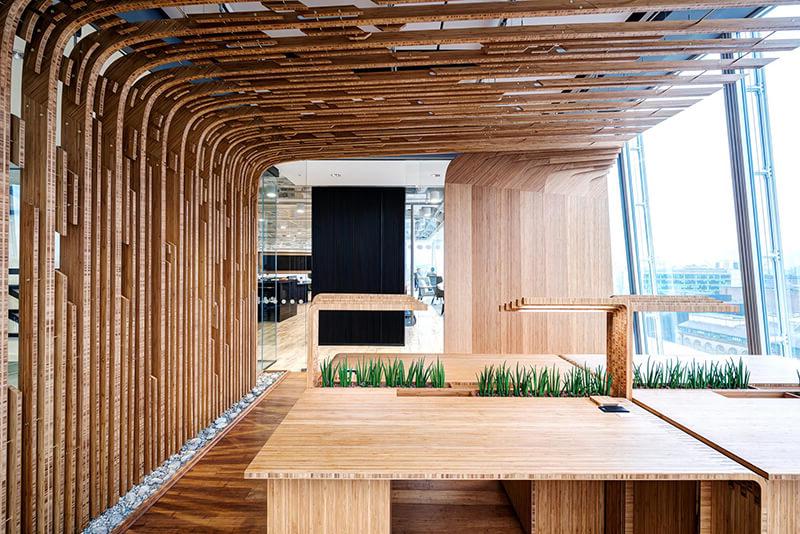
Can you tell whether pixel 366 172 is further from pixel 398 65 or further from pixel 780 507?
pixel 780 507

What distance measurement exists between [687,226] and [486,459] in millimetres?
5130

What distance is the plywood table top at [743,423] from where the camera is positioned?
1541 mm

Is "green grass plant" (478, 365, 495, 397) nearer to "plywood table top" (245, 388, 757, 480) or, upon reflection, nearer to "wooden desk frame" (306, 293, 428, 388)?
"plywood table top" (245, 388, 757, 480)

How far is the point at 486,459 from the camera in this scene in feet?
5.08

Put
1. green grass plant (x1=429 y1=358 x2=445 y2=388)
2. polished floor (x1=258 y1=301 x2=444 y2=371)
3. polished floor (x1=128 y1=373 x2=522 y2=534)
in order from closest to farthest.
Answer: polished floor (x1=128 y1=373 x2=522 y2=534) → green grass plant (x1=429 y1=358 x2=445 y2=388) → polished floor (x1=258 y1=301 x2=444 y2=371)

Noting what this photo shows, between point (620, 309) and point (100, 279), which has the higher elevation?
point (100, 279)

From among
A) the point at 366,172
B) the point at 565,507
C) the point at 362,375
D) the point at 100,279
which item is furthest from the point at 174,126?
the point at 366,172

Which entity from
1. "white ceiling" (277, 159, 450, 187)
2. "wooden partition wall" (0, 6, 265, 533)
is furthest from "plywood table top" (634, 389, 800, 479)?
"white ceiling" (277, 159, 450, 187)

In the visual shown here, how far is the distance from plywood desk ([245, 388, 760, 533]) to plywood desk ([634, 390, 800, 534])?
8cm

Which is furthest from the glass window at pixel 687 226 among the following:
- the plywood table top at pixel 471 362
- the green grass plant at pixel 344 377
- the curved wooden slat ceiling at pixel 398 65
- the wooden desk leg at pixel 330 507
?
the wooden desk leg at pixel 330 507

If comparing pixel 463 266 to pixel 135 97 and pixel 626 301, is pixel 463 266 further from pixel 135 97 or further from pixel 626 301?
pixel 135 97

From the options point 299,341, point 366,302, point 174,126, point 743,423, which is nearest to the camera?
point 743,423

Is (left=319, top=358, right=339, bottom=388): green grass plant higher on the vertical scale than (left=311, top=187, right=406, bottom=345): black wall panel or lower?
lower

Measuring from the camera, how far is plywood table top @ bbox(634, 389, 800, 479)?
60.7 inches
